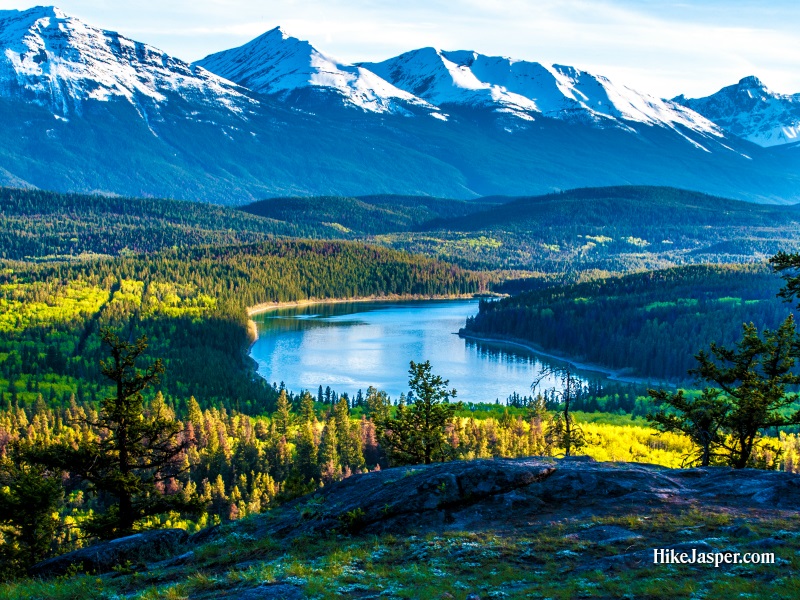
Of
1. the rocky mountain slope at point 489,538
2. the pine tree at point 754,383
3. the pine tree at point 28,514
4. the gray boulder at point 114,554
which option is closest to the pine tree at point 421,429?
the pine tree at point 754,383

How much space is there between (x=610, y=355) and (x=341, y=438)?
349 ft

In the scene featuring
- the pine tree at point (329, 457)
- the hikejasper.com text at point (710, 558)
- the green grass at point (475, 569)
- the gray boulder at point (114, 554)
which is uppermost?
the hikejasper.com text at point (710, 558)

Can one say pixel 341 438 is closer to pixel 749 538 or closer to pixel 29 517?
pixel 29 517

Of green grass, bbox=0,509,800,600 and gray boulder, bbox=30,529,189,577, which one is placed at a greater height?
green grass, bbox=0,509,800,600

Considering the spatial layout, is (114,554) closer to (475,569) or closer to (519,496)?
(475,569)

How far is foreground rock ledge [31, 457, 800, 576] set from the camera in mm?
30766

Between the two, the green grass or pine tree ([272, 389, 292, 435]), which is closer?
the green grass

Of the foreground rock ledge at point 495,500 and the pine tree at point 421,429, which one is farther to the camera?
the pine tree at point 421,429

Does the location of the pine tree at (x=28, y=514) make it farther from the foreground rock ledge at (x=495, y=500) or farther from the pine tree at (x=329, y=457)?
the pine tree at (x=329, y=457)

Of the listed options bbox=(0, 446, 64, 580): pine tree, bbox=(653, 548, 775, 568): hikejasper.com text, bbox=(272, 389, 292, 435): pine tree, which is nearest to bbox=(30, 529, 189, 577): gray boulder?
bbox=(0, 446, 64, 580): pine tree

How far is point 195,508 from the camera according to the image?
42.3 meters

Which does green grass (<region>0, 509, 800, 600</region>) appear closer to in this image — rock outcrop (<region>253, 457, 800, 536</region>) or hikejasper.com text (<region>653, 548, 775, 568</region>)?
hikejasper.com text (<region>653, 548, 775, 568</region>)

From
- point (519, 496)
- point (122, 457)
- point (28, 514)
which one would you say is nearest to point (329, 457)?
point (28, 514)

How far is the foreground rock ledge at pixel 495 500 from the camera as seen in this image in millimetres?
30766
